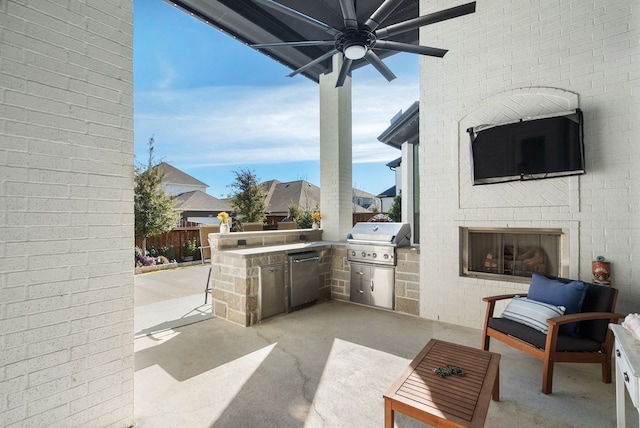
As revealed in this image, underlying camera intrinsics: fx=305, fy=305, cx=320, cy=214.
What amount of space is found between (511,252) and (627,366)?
2.23m

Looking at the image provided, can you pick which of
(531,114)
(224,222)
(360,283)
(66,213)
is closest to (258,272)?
(224,222)

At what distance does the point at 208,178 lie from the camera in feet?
77.9

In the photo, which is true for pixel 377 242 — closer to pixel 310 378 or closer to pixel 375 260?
pixel 375 260

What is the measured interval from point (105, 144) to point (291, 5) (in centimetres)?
420

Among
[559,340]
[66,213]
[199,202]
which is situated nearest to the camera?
[66,213]

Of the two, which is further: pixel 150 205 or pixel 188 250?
pixel 188 250

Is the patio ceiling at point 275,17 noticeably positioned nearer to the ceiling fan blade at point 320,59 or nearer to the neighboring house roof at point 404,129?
the neighboring house roof at point 404,129

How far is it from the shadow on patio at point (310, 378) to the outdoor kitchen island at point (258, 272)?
0.97ft

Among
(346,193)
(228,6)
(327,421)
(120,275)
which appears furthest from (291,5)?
(327,421)

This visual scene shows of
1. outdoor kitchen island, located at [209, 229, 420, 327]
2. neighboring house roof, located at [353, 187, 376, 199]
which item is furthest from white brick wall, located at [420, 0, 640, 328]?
neighboring house roof, located at [353, 187, 376, 199]

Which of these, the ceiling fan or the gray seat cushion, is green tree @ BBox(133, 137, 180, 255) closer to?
the ceiling fan

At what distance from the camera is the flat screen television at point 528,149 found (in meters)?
3.06

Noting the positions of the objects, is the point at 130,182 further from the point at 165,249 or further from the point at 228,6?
the point at 165,249

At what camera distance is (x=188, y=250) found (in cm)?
898
